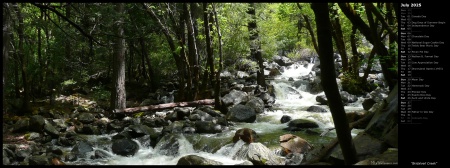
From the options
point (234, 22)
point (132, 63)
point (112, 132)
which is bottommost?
point (112, 132)

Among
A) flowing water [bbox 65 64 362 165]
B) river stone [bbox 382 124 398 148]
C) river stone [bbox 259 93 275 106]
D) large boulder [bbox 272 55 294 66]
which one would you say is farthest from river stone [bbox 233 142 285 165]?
large boulder [bbox 272 55 294 66]

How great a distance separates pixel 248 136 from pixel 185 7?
6.17 m

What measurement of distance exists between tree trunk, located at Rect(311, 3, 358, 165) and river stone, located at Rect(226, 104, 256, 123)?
6786 mm

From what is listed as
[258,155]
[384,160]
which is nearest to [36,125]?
[258,155]

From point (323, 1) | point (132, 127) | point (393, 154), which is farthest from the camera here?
point (132, 127)

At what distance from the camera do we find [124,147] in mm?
7648

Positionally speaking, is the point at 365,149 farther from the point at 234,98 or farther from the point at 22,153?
the point at 234,98

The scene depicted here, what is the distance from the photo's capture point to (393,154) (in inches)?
182

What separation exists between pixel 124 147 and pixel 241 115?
14.5ft

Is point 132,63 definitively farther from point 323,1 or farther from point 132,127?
point 323,1

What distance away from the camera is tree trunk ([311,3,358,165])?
3.40 metres

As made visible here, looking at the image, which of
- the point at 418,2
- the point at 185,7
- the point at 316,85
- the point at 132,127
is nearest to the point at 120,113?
the point at 132,127

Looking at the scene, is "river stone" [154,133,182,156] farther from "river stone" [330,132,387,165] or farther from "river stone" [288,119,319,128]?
"river stone" [330,132,387,165]

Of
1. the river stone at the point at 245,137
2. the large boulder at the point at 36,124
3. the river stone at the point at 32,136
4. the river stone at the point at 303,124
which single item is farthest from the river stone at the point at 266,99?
the river stone at the point at 32,136
